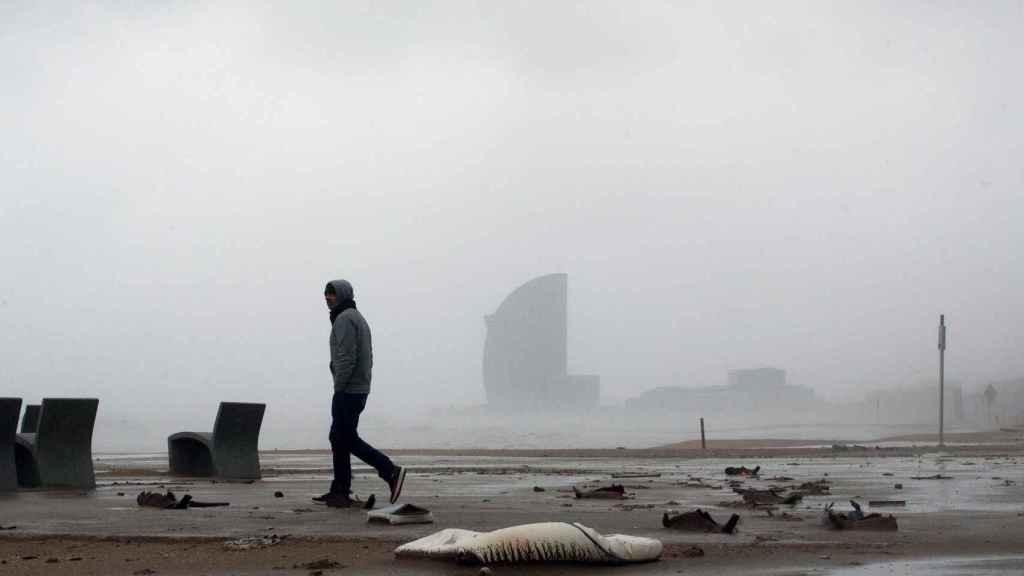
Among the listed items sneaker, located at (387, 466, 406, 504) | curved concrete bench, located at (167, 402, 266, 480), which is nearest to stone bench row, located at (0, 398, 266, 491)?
curved concrete bench, located at (167, 402, 266, 480)

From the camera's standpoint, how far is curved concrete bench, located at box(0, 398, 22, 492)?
44.0ft

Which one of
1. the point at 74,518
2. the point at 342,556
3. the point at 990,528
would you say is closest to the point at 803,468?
the point at 990,528

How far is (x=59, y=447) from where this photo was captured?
47.7 feet

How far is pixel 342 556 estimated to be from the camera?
7.66m

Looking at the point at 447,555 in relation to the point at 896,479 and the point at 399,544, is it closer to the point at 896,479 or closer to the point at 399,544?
the point at 399,544

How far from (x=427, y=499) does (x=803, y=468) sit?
9181mm

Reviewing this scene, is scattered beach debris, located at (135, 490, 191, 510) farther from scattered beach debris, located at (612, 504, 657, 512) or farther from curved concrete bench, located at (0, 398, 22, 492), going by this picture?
scattered beach debris, located at (612, 504, 657, 512)

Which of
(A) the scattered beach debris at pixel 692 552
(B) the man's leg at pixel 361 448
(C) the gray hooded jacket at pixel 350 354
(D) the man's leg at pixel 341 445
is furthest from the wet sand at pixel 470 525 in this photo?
(C) the gray hooded jacket at pixel 350 354

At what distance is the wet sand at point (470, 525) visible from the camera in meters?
7.33

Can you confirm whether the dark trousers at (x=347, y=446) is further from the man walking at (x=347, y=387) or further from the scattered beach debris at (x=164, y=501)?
the scattered beach debris at (x=164, y=501)

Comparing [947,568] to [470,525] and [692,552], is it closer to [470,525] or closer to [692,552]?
[692,552]

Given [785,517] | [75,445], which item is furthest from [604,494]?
[75,445]

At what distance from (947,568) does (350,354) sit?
633 centimetres

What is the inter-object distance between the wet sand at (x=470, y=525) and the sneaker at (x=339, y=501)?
12 cm
